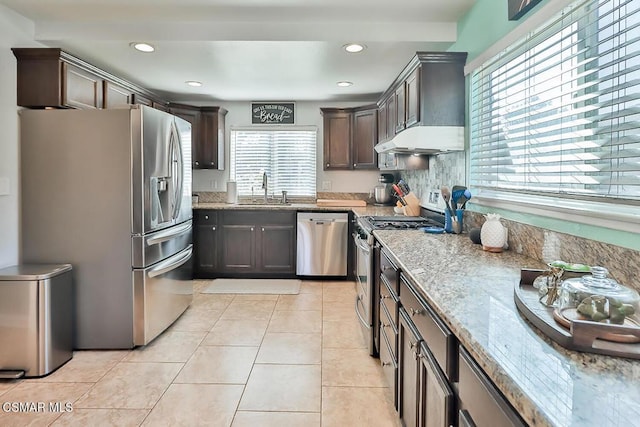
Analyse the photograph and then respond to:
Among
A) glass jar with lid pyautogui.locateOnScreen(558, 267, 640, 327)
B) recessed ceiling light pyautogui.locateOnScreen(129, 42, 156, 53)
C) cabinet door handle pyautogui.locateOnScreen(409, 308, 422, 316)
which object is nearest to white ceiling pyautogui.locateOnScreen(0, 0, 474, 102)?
recessed ceiling light pyautogui.locateOnScreen(129, 42, 156, 53)

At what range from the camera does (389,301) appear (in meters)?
2.19

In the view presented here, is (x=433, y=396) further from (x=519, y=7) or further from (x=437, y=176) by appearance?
(x=437, y=176)

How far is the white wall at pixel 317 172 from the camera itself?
17.9 feet

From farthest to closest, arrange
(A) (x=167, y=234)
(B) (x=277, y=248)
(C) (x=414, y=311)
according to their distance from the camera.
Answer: (B) (x=277, y=248), (A) (x=167, y=234), (C) (x=414, y=311)

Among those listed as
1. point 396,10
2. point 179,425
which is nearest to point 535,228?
point 396,10

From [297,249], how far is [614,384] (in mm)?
4198

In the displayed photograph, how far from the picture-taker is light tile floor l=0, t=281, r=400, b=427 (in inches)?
80.7

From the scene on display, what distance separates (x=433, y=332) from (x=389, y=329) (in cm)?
96

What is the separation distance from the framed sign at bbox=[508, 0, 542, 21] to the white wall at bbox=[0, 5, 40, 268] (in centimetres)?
323

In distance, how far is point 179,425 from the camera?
198 centimetres

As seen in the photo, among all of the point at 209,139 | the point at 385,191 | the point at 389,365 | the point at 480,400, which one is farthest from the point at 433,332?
the point at 209,139

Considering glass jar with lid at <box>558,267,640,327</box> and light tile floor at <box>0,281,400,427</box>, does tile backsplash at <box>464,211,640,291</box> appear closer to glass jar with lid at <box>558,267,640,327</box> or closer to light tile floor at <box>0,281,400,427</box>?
glass jar with lid at <box>558,267,640,327</box>

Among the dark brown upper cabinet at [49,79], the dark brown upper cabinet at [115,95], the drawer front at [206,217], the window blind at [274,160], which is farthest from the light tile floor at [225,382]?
the window blind at [274,160]

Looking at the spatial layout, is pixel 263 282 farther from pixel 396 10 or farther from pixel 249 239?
pixel 396 10
